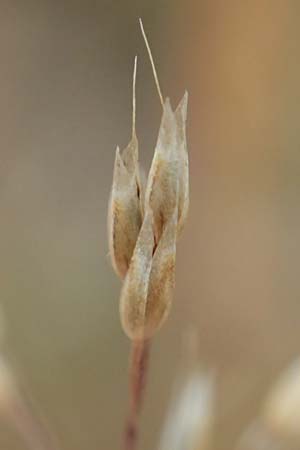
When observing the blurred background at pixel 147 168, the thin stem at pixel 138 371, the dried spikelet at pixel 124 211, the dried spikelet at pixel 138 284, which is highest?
the blurred background at pixel 147 168

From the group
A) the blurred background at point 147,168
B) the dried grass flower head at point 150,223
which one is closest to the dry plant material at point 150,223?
the dried grass flower head at point 150,223

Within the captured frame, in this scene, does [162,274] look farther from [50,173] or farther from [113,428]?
[50,173]

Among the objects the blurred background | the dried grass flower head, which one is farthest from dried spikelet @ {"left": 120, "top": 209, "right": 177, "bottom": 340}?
the blurred background

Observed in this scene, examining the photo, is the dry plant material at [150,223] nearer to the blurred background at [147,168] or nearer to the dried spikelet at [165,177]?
the dried spikelet at [165,177]

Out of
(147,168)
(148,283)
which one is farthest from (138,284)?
(147,168)

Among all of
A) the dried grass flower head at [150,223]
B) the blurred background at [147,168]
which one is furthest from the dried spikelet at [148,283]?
the blurred background at [147,168]

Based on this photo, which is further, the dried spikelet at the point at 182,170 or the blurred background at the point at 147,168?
the blurred background at the point at 147,168

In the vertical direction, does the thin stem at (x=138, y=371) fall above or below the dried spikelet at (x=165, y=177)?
below
